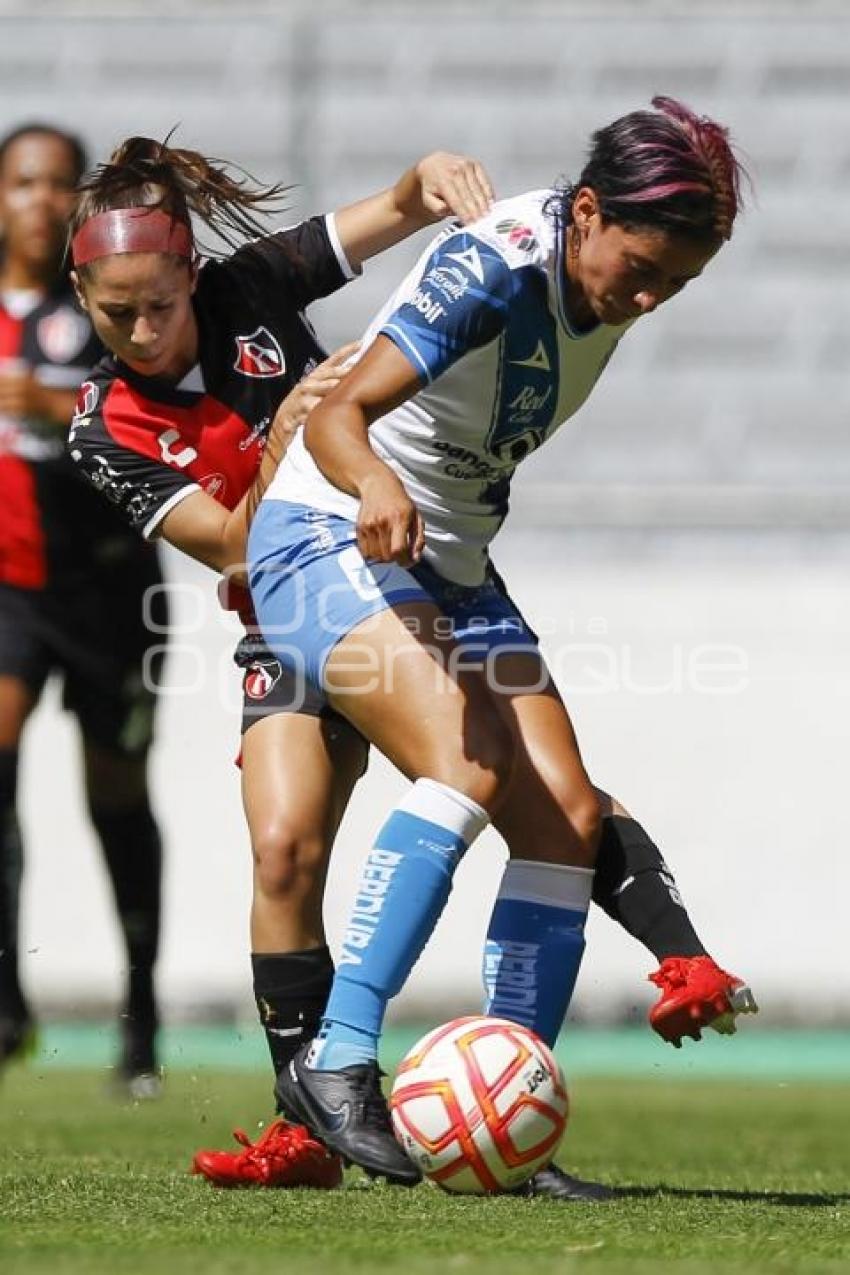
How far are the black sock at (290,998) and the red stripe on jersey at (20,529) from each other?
7.94 ft

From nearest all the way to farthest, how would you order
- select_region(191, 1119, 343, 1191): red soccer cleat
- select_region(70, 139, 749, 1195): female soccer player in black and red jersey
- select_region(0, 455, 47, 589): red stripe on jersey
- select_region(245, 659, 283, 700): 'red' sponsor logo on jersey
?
select_region(191, 1119, 343, 1191): red soccer cleat
select_region(70, 139, 749, 1195): female soccer player in black and red jersey
select_region(245, 659, 283, 700): 'red' sponsor logo on jersey
select_region(0, 455, 47, 589): red stripe on jersey

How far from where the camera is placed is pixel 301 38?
9148mm

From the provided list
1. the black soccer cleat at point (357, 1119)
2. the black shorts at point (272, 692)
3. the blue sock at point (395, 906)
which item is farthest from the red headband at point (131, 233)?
the black soccer cleat at point (357, 1119)

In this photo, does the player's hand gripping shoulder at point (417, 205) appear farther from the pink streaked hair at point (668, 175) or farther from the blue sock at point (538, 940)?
the blue sock at point (538, 940)

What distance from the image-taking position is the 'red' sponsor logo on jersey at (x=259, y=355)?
4264mm

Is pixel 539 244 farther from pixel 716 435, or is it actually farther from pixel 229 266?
pixel 716 435

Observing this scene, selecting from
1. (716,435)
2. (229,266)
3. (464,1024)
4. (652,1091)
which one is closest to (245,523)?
(229,266)

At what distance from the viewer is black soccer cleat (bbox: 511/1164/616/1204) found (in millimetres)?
3609

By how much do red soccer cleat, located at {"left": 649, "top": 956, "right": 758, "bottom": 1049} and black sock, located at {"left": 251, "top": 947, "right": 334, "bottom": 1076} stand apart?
2.23ft

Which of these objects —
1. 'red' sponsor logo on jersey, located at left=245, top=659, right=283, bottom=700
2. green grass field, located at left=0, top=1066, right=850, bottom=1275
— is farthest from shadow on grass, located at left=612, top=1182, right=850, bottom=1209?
'red' sponsor logo on jersey, located at left=245, top=659, right=283, bottom=700

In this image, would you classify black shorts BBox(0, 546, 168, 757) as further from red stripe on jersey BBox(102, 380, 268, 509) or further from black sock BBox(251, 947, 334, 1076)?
black sock BBox(251, 947, 334, 1076)

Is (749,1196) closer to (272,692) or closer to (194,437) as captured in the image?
(272,692)

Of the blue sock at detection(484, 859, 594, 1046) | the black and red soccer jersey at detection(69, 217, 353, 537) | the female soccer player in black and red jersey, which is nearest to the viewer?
the blue sock at detection(484, 859, 594, 1046)

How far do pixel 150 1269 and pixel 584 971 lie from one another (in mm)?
5143
